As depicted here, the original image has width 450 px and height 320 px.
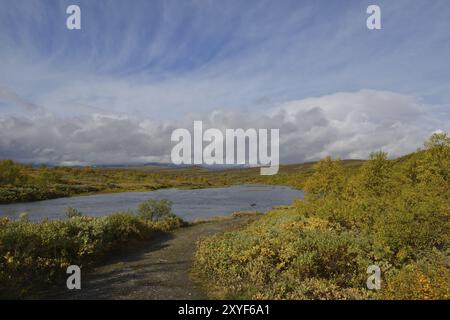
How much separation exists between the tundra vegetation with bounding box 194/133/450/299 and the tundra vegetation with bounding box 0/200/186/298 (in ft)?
16.6

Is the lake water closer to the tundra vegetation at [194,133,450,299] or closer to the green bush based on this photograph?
the green bush

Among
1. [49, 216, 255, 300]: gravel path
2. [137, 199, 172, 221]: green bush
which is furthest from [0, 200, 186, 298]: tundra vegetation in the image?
[137, 199, 172, 221]: green bush

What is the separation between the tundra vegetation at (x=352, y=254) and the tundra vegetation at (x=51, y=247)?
5.05 meters

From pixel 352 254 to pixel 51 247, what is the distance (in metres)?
13.6

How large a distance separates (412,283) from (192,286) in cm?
737

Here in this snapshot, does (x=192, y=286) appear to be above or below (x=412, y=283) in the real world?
below

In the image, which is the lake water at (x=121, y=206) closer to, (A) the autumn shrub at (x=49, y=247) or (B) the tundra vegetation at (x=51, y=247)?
(B) the tundra vegetation at (x=51, y=247)

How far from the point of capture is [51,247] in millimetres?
14555

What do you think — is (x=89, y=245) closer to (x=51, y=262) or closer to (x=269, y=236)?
(x=51, y=262)

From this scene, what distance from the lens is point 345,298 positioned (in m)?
10.3

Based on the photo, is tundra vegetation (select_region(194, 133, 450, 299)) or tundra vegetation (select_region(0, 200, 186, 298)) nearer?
tundra vegetation (select_region(194, 133, 450, 299))

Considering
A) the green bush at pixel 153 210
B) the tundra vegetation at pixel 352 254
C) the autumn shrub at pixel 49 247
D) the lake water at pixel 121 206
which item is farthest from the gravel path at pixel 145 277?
the lake water at pixel 121 206

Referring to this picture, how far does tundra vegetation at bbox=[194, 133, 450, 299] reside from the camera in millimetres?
10875
